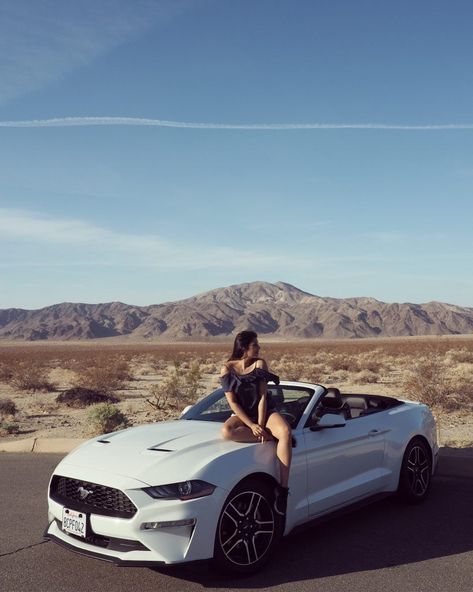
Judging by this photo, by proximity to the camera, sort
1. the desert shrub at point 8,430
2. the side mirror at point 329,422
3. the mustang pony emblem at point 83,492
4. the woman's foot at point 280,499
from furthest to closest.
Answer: the desert shrub at point 8,430 < the side mirror at point 329,422 < the woman's foot at point 280,499 < the mustang pony emblem at point 83,492

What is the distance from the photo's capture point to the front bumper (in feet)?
15.4

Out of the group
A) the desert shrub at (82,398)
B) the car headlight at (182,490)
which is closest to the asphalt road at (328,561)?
the car headlight at (182,490)

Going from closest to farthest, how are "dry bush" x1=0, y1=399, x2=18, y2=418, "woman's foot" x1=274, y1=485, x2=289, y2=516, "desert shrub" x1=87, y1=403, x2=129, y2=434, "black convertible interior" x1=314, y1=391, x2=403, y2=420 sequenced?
1. "woman's foot" x1=274, y1=485, x2=289, y2=516
2. "black convertible interior" x1=314, y1=391, x2=403, y2=420
3. "desert shrub" x1=87, y1=403, x2=129, y2=434
4. "dry bush" x1=0, y1=399, x2=18, y2=418

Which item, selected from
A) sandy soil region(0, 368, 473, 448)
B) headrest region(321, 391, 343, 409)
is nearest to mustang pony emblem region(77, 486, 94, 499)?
headrest region(321, 391, 343, 409)

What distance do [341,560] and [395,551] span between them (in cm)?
53

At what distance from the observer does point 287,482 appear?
5.44 meters

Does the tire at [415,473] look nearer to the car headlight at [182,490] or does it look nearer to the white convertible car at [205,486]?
the white convertible car at [205,486]

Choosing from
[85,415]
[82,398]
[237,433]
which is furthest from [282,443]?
[82,398]

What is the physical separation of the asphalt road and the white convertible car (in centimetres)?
27

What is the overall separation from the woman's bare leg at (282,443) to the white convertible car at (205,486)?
86mm

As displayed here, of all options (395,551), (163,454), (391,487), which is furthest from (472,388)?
(163,454)

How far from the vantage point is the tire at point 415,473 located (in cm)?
703

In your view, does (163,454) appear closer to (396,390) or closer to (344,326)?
(396,390)

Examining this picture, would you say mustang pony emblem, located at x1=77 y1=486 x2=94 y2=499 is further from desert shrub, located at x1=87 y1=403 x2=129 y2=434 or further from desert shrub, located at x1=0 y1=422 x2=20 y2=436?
desert shrub, located at x1=0 y1=422 x2=20 y2=436
